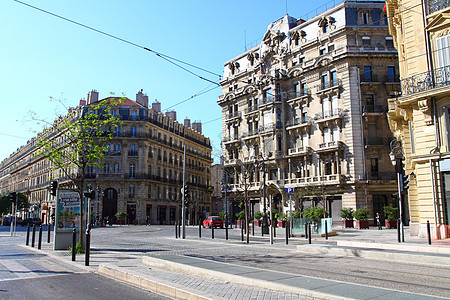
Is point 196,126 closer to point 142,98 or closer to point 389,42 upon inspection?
point 142,98

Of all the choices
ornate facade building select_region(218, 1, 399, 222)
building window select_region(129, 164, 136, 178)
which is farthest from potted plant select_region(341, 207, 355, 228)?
building window select_region(129, 164, 136, 178)

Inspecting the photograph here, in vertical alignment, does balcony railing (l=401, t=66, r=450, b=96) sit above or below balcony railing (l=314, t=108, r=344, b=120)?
below

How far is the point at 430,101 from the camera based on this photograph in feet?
58.6

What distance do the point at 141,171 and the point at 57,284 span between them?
164ft

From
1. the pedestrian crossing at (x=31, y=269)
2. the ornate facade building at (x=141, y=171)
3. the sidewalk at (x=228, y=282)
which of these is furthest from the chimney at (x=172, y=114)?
the sidewalk at (x=228, y=282)

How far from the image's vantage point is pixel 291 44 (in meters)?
46.4

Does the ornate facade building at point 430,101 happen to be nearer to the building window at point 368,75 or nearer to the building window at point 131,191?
the building window at point 368,75

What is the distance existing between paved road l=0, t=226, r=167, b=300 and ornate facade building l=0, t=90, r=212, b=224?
4049 centimetres

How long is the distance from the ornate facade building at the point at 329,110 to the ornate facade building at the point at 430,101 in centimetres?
1658

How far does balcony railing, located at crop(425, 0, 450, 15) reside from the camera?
17.7m

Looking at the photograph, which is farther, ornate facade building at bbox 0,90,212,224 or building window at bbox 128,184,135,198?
building window at bbox 128,184,135,198

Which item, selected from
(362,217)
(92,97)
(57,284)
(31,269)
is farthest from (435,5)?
(92,97)

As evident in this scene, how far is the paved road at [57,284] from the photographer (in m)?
6.92

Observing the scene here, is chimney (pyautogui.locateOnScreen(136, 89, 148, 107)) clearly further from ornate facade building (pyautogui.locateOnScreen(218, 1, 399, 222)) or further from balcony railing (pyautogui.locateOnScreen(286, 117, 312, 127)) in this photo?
balcony railing (pyautogui.locateOnScreen(286, 117, 312, 127))
